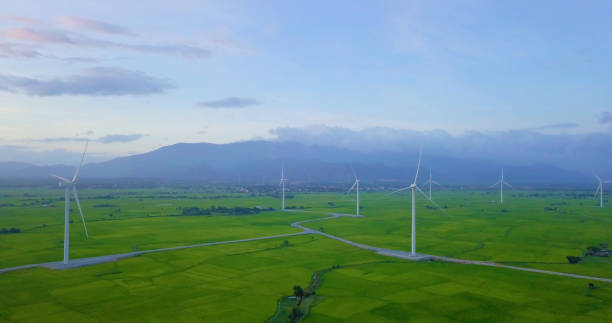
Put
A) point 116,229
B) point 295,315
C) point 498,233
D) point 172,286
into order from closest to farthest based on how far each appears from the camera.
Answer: point 295,315 < point 172,286 < point 498,233 < point 116,229

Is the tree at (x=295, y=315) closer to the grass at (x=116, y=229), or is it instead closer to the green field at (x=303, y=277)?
the green field at (x=303, y=277)

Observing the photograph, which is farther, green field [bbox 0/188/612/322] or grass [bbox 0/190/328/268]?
grass [bbox 0/190/328/268]

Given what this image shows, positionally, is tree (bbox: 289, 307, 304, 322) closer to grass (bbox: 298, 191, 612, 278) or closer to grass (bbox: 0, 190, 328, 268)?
grass (bbox: 298, 191, 612, 278)

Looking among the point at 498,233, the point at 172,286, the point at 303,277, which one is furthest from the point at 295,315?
the point at 498,233

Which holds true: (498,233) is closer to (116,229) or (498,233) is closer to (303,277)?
(303,277)

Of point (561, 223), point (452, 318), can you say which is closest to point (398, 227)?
point (561, 223)

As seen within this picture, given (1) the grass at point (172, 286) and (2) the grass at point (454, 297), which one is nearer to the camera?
(2) the grass at point (454, 297)

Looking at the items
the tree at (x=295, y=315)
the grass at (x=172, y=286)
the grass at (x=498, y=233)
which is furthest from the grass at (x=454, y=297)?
the grass at (x=498, y=233)

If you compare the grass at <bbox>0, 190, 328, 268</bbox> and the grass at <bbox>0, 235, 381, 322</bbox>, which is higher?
the grass at <bbox>0, 190, 328, 268</bbox>

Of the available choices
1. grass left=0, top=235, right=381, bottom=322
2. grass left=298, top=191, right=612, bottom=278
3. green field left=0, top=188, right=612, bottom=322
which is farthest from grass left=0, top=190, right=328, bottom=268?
grass left=298, top=191, right=612, bottom=278
